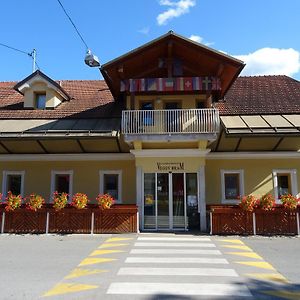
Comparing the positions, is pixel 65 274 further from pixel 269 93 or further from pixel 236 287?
pixel 269 93

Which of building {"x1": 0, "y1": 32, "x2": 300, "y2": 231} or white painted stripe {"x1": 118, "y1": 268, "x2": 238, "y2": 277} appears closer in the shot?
white painted stripe {"x1": 118, "y1": 268, "x2": 238, "y2": 277}

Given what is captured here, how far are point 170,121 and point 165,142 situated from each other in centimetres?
95

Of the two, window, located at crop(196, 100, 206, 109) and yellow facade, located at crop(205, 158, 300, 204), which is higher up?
window, located at crop(196, 100, 206, 109)

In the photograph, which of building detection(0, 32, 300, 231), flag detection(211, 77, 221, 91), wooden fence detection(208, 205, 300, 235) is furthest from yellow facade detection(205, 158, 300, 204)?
flag detection(211, 77, 221, 91)

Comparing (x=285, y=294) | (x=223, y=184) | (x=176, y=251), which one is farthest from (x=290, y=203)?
(x=285, y=294)

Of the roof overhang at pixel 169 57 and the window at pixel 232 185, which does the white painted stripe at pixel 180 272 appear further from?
the roof overhang at pixel 169 57

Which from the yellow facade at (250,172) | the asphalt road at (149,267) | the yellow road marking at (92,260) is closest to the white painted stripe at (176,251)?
the asphalt road at (149,267)

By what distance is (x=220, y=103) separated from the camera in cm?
1897

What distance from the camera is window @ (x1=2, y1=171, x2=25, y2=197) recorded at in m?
17.7

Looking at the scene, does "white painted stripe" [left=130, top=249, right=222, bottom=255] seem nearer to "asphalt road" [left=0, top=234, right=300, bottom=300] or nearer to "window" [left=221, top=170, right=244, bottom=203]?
"asphalt road" [left=0, top=234, right=300, bottom=300]

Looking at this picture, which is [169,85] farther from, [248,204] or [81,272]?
[81,272]

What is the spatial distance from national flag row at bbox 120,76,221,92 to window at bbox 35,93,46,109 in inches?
227

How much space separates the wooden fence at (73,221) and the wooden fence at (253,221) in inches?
130

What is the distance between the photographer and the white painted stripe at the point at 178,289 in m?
6.64
